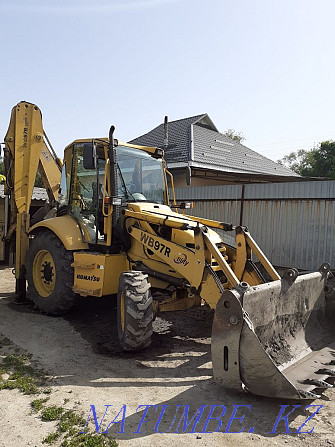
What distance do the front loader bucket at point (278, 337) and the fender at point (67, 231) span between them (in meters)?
3.09

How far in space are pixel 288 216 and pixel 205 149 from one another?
9223 millimetres

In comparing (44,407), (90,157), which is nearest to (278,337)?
(44,407)

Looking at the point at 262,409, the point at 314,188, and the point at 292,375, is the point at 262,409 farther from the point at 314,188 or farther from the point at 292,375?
the point at 314,188

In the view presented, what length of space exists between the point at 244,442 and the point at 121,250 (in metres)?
3.40

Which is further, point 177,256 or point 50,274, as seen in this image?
point 50,274

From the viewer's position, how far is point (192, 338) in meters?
5.77

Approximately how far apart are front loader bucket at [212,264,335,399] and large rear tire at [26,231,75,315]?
3.18 m

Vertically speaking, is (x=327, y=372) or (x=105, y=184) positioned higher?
(x=105, y=184)

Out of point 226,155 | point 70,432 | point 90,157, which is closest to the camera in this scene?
point 70,432

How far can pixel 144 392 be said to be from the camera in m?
3.96

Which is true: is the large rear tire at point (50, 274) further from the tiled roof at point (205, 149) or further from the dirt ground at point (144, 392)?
the tiled roof at point (205, 149)

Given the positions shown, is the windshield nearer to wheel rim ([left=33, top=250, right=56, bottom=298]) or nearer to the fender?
the fender

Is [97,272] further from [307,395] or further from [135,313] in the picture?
[307,395]

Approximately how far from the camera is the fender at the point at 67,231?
6.11 m
